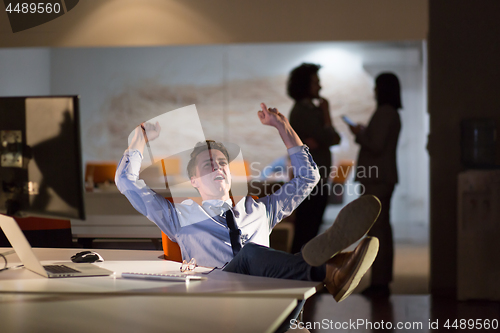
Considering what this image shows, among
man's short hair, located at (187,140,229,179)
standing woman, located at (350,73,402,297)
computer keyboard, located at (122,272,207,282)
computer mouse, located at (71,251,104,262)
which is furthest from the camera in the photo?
standing woman, located at (350,73,402,297)

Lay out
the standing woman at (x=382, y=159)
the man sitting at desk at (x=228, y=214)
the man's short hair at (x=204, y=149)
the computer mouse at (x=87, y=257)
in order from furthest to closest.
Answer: the standing woman at (x=382, y=159), the man's short hair at (x=204, y=149), the computer mouse at (x=87, y=257), the man sitting at desk at (x=228, y=214)

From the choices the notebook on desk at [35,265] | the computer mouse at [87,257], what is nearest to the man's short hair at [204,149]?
the computer mouse at [87,257]

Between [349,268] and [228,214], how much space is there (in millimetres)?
721

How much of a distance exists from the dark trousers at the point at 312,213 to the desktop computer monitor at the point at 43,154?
235cm

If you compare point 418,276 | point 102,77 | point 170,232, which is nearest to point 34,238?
point 170,232

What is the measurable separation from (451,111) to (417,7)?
0.77m

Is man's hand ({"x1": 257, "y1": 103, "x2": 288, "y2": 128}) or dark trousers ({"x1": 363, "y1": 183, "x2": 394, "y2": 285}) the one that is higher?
man's hand ({"x1": 257, "y1": 103, "x2": 288, "y2": 128})

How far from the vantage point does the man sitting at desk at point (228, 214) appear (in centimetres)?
132

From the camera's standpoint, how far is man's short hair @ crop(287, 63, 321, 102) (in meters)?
3.45

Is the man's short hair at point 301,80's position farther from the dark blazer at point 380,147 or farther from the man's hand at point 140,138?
the man's hand at point 140,138

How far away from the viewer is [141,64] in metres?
3.53

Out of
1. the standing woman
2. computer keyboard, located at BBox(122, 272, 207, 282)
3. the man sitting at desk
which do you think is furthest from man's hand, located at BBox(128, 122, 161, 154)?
the standing woman

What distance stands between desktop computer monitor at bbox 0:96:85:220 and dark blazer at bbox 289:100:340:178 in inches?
92.7

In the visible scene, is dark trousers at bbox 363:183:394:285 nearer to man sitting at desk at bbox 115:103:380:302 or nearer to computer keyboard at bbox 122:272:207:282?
man sitting at desk at bbox 115:103:380:302
